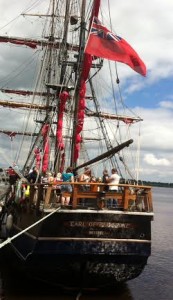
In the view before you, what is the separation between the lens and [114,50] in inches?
689

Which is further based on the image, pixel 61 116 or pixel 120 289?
pixel 61 116

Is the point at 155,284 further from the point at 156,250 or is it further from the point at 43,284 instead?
the point at 156,250

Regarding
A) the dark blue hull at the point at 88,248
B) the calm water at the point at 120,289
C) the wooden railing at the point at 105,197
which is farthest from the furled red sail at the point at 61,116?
the dark blue hull at the point at 88,248

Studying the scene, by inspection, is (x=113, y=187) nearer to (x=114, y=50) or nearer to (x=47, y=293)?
(x=47, y=293)

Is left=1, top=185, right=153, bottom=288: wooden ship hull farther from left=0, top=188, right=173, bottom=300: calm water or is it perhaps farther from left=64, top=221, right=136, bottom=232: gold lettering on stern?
left=0, top=188, right=173, bottom=300: calm water

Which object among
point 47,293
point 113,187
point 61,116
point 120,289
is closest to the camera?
point 47,293

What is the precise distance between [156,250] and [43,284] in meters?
14.4

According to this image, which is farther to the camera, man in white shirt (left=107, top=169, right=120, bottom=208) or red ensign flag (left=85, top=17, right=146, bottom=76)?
red ensign flag (left=85, top=17, right=146, bottom=76)

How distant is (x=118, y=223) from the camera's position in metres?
14.5

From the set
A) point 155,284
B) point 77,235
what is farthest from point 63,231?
point 155,284

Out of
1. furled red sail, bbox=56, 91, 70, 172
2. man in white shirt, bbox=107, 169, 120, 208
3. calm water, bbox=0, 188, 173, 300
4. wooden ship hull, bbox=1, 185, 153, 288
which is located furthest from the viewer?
furled red sail, bbox=56, 91, 70, 172

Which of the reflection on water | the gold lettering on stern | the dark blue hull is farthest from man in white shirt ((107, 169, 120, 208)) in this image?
the reflection on water

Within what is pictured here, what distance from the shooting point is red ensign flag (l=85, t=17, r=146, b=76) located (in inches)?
683

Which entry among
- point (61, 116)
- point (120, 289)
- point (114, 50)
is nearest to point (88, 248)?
point (120, 289)
